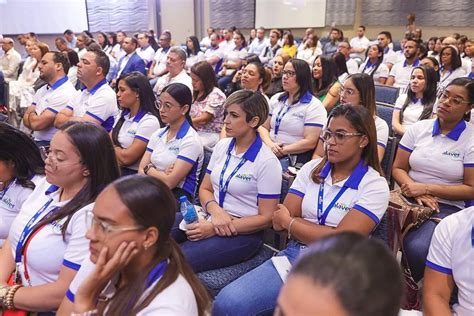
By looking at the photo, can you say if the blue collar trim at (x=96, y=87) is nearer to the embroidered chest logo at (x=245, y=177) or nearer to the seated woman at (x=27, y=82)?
the embroidered chest logo at (x=245, y=177)

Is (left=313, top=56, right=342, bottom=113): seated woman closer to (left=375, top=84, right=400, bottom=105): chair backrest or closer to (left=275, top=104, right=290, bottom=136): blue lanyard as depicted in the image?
(left=375, top=84, right=400, bottom=105): chair backrest

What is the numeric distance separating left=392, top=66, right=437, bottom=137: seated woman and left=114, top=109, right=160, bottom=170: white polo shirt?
2.18 m

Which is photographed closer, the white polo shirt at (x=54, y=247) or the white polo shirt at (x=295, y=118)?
the white polo shirt at (x=54, y=247)

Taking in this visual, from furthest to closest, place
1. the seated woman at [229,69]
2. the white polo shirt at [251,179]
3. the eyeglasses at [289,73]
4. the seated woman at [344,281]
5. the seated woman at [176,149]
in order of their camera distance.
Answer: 1. the seated woman at [229,69]
2. the eyeglasses at [289,73]
3. the seated woman at [176,149]
4. the white polo shirt at [251,179]
5. the seated woman at [344,281]

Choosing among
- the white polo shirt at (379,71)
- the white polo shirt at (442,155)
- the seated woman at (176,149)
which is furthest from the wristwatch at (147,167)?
the white polo shirt at (379,71)

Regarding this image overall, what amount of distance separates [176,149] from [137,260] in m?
1.49

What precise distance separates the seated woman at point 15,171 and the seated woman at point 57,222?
0.20 metres

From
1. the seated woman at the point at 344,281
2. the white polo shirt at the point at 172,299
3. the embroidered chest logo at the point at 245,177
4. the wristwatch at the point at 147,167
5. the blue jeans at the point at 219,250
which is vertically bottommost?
the blue jeans at the point at 219,250

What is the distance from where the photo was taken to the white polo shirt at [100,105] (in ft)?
11.1

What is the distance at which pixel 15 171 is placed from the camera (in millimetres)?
2002

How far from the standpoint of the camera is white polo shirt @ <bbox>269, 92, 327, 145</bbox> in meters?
3.39

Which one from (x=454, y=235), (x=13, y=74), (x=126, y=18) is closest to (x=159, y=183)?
(x=454, y=235)

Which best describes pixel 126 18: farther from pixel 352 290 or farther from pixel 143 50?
pixel 352 290

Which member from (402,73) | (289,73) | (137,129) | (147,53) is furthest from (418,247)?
(147,53)
